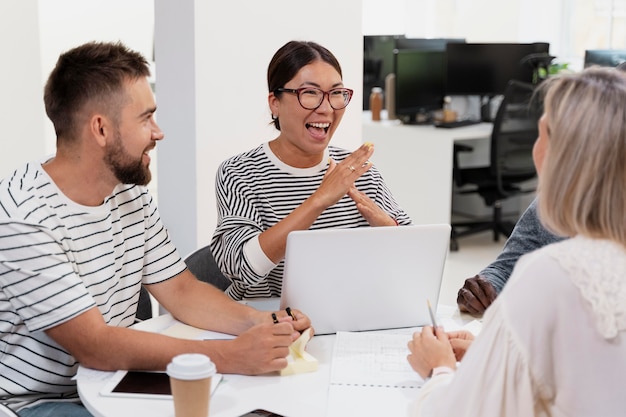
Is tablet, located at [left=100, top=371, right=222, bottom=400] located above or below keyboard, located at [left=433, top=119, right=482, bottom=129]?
below

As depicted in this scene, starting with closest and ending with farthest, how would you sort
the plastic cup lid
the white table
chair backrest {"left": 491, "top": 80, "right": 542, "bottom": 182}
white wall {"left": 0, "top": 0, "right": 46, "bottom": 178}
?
the plastic cup lid → the white table → white wall {"left": 0, "top": 0, "right": 46, "bottom": 178} → chair backrest {"left": 491, "top": 80, "right": 542, "bottom": 182}

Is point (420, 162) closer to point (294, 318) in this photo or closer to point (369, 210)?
point (369, 210)

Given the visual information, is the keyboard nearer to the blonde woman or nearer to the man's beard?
the man's beard

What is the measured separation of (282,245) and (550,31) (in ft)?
20.2

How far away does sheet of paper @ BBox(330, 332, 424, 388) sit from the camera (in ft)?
5.30

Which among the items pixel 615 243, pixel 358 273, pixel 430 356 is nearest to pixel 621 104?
pixel 615 243

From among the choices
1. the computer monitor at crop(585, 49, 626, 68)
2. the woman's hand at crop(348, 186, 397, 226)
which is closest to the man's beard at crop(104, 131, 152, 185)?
the woman's hand at crop(348, 186, 397, 226)

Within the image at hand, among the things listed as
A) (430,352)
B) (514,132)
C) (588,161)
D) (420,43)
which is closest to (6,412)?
(430,352)

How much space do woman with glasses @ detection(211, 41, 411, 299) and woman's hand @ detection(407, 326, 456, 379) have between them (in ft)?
2.01

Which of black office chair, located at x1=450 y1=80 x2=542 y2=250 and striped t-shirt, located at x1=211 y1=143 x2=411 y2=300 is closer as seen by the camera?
striped t-shirt, located at x1=211 y1=143 x2=411 y2=300

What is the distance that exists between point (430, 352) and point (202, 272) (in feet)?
3.07

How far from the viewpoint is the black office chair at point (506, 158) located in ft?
17.3

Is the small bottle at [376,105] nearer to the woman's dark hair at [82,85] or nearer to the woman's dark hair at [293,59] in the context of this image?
the woman's dark hair at [293,59]

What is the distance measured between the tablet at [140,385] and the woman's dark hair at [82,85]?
1.75 feet
